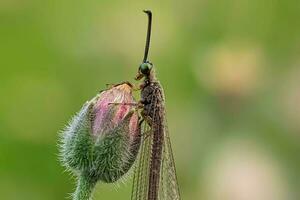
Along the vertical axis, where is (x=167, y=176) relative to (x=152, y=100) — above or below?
below

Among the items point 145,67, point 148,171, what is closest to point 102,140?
point 148,171

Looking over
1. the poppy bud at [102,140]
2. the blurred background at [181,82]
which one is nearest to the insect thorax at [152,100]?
the poppy bud at [102,140]

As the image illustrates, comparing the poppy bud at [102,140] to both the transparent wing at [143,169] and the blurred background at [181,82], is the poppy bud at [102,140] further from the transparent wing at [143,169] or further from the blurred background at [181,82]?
the blurred background at [181,82]

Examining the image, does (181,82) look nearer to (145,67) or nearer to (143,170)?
(145,67)

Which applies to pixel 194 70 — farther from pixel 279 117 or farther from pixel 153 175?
pixel 153 175

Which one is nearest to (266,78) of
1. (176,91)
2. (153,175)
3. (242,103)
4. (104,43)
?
(242,103)

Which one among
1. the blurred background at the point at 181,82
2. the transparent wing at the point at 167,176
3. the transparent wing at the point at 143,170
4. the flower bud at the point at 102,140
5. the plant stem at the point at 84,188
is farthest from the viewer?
the blurred background at the point at 181,82
